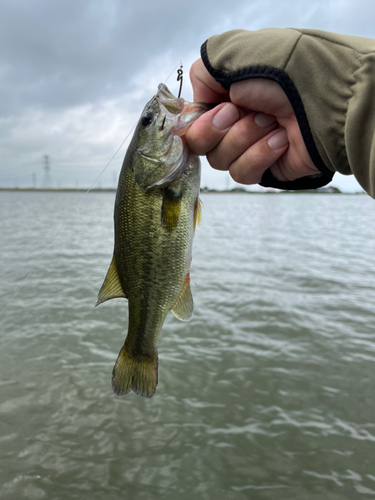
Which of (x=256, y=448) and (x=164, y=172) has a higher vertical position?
(x=164, y=172)

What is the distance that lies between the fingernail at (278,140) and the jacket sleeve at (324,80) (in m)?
0.28

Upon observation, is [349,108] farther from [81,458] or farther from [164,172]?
[81,458]

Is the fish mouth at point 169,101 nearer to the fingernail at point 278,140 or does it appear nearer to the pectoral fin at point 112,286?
the fingernail at point 278,140

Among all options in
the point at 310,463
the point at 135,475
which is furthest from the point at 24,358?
the point at 310,463

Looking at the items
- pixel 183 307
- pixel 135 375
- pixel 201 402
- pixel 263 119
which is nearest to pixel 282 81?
pixel 263 119

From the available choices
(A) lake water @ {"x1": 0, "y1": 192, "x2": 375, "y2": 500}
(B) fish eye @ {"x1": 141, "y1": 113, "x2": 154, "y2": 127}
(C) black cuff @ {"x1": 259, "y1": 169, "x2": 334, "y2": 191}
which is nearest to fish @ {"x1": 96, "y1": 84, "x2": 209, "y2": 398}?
(B) fish eye @ {"x1": 141, "y1": 113, "x2": 154, "y2": 127}

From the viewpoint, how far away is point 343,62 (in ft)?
5.87

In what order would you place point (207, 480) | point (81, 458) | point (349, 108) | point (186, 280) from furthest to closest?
point (81, 458) → point (207, 480) → point (186, 280) → point (349, 108)

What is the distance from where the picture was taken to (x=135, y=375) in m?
2.68

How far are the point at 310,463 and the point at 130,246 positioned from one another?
3565mm

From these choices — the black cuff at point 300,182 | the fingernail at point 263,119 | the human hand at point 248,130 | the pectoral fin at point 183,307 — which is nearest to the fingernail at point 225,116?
the human hand at point 248,130

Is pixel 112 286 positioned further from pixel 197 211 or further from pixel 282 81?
pixel 282 81

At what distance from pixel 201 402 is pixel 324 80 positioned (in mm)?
4533

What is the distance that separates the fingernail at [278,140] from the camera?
2.26m
